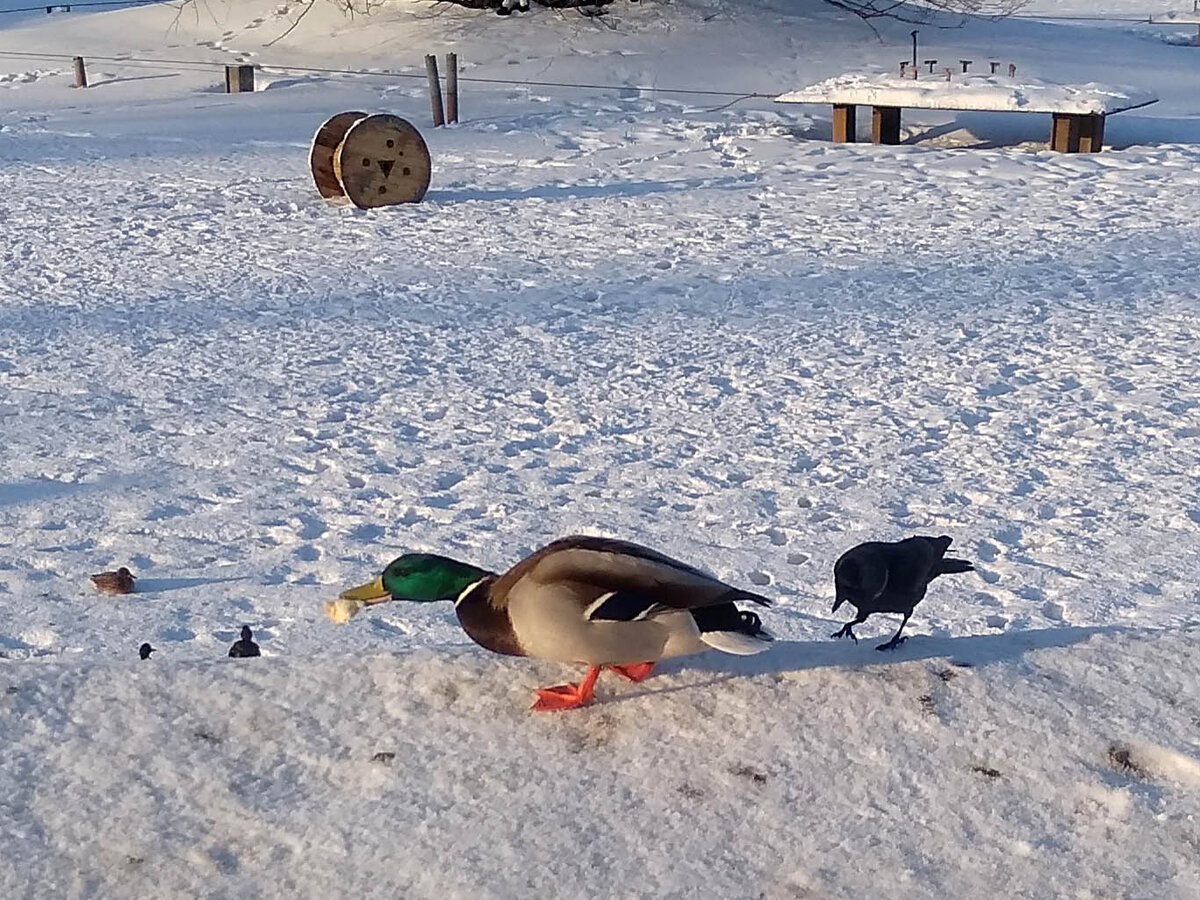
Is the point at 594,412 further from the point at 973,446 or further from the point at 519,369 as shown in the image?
the point at 973,446

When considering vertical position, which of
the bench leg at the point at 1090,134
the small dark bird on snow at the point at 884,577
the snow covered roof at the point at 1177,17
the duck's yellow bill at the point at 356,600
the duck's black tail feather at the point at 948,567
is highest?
the duck's yellow bill at the point at 356,600

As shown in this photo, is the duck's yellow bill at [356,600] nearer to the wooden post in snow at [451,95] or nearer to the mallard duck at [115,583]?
the mallard duck at [115,583]

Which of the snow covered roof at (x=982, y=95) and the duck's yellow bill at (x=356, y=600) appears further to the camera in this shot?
the snow covered roof at (x=982, y=95)

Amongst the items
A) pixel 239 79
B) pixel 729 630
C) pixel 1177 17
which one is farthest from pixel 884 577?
pixel 1177 17

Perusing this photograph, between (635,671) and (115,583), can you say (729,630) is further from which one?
(115,583)

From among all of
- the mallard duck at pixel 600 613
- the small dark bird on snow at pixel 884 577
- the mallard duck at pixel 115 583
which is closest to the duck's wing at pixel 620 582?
the mallard duck at pixel 600 613

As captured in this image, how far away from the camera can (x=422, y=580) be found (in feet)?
9.21

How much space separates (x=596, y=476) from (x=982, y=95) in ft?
29.3

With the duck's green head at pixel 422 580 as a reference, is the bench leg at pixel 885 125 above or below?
below

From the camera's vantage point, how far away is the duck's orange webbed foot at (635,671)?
2803 millimetres

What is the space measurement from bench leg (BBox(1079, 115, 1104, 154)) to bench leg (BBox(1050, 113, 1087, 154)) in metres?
0.04

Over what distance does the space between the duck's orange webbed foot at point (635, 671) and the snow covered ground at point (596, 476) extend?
6 cm

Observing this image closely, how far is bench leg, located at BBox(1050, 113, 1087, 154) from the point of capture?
45.2 feet

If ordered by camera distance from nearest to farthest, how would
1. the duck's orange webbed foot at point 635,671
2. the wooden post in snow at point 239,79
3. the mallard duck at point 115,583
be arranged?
the duck's orange webbed foot at point 635,671
the mallard duck at point 115,583
the wooden post in snow at point 239,79
